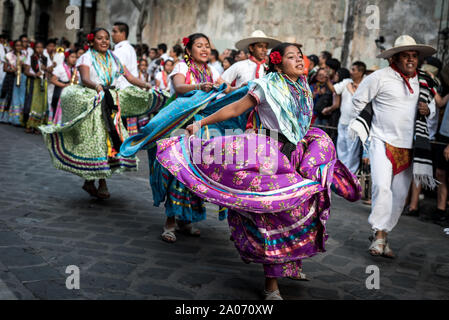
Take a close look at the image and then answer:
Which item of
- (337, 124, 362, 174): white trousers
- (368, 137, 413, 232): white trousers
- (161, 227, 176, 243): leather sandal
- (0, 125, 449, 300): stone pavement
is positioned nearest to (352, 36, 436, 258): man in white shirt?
(368, 137, 413, 232): white trousers

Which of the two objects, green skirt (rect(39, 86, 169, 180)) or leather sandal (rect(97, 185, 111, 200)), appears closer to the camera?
green skirt (rect(39, 86, 169, 180))

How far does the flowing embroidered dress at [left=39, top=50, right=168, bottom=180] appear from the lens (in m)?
6.41

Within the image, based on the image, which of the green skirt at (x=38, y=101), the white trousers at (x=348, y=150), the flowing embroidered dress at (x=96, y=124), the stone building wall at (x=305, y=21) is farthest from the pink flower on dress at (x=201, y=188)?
the green skirt at (x=38, y=101)

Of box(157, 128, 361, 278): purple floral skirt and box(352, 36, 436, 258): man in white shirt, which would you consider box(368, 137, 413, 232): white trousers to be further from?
box(157, 128, 361, 278): purple floral skirt

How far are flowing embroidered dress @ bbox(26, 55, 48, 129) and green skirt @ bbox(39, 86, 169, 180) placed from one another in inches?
308

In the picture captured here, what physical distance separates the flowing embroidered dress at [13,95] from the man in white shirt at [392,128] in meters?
11.5

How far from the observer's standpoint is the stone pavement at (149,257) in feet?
13.1

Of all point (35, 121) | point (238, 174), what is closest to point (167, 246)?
point (238, 174)

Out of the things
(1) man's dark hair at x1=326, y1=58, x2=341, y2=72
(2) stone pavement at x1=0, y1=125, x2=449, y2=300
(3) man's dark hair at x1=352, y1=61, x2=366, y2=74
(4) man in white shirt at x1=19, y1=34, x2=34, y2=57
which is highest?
(4) man in white shirt at x1=19, y1=34, x2=34, y2=57

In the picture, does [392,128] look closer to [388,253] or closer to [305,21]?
[388,253]

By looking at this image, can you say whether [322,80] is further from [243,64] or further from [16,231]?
[16,231]

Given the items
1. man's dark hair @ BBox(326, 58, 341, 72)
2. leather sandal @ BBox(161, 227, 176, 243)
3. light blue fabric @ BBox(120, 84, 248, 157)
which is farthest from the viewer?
man's dark hair @ BBox(326, 58, 341, 72)

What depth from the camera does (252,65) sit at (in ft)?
21.9

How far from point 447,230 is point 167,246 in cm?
→ 375
